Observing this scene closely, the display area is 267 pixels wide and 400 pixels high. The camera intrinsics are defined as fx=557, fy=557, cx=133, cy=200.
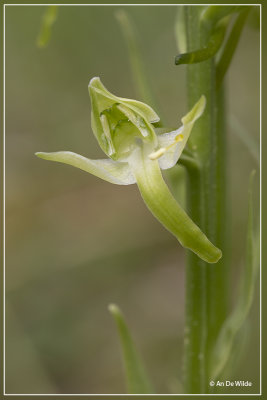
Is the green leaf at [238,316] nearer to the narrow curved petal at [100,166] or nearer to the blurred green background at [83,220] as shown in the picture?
the narrow curved petal at [100,166]

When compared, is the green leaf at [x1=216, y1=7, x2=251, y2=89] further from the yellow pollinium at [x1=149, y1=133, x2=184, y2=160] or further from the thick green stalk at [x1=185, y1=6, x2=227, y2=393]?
the yellow pollinium at [x1=149, y1=133, x2=184, y2=160]

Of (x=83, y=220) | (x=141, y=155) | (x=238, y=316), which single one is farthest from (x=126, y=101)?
(x=83, y=220)

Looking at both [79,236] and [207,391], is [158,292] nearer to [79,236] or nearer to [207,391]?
[79,236]

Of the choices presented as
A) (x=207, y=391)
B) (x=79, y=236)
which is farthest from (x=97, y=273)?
(x=207, y=391)

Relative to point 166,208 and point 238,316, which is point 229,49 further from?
point 238,316

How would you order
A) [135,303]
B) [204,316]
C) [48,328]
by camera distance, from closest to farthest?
[204,316], [48,328], [135,303]
